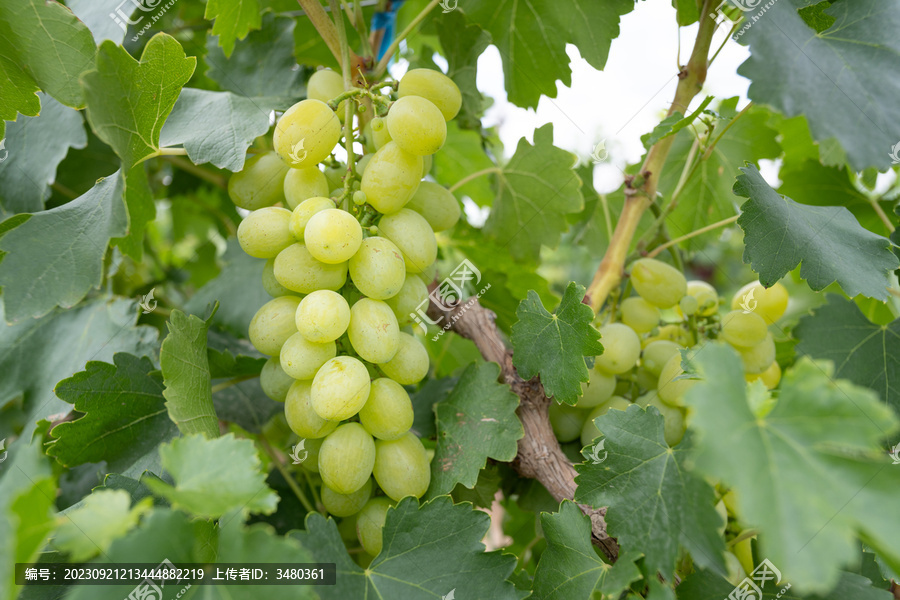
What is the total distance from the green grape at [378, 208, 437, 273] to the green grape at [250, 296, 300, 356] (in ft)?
0.49

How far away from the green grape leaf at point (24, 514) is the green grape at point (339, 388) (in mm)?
250

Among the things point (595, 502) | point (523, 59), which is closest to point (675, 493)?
point (595, 502)

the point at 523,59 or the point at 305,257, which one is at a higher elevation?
the point at 523,59

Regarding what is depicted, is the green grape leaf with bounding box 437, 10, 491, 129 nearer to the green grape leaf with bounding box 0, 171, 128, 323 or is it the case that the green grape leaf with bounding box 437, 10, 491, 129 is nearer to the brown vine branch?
the brown vine branch

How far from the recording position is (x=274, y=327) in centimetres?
71

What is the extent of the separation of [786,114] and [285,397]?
2.17ft

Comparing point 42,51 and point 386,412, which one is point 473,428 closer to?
point 386,412

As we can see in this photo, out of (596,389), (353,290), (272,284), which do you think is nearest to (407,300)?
(353,290)

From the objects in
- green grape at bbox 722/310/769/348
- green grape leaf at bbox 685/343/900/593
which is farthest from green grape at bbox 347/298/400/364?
green grape at bbox 722/310/769/348

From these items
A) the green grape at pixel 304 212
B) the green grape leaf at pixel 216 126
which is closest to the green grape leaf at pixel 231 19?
the green grape leaf at pixel 216 126

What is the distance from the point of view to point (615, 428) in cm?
63

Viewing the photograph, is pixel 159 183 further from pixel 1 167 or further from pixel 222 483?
pixel 222 483

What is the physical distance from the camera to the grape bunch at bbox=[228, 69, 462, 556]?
2.16 ft

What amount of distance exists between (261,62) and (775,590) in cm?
98
